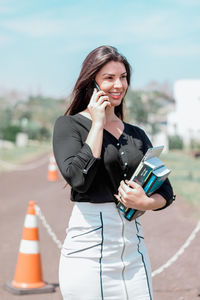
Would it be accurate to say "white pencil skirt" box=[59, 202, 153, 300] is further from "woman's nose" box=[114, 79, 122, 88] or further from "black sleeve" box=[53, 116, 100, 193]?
"woman's nose" box=[114, 79, 122, 88]

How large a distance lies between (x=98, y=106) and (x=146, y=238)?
593cm

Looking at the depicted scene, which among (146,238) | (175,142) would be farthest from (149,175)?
(175,142)

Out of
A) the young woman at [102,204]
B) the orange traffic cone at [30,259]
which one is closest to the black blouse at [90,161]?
the young woman at [102,204]

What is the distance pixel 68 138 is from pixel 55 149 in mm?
91

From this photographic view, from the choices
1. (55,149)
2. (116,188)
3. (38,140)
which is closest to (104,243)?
(116,188)

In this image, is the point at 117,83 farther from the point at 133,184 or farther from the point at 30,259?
the point at 30,259

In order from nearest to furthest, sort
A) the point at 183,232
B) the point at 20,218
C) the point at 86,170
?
the point at 86,170, the point at 183,232, the point at 20,218

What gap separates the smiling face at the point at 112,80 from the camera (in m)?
3.17

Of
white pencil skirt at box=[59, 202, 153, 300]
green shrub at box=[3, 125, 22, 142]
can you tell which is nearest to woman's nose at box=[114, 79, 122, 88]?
white pencil skirt at box=[59, 202, 153, 300]

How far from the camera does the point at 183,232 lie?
931 cm

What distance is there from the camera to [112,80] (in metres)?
3.18

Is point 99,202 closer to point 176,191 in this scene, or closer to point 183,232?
point 183,232

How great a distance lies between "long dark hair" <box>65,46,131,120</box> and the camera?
3176 mm

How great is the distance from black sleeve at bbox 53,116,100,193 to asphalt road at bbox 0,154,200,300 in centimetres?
55
